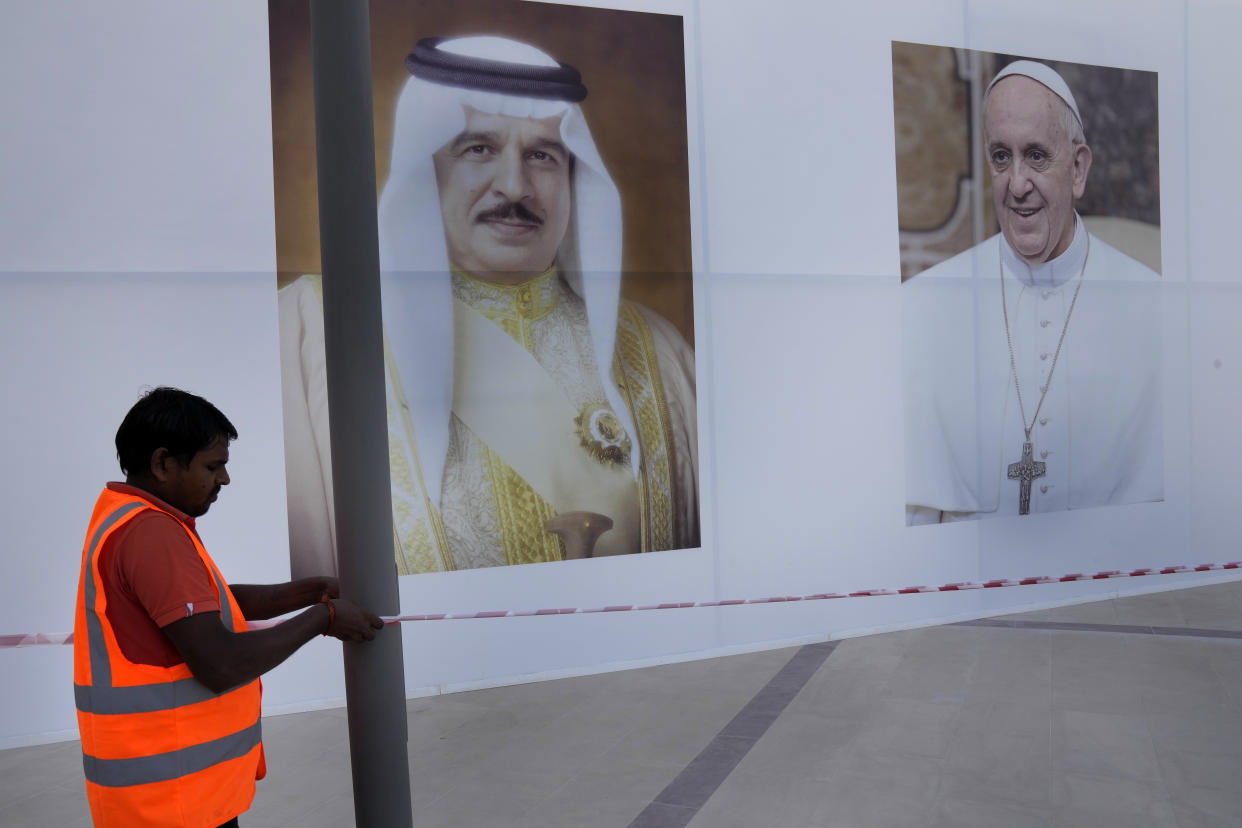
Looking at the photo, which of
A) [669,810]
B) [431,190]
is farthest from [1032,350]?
[669,810]

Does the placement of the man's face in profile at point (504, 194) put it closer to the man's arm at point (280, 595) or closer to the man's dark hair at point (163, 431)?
the man's arm at point (280, 595)

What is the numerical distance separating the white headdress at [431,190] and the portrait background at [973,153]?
262 centimetres

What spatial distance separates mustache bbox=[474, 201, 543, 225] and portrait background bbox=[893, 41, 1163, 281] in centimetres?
269

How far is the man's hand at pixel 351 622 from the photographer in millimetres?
2268

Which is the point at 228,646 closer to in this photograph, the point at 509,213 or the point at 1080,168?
the point at 509,213

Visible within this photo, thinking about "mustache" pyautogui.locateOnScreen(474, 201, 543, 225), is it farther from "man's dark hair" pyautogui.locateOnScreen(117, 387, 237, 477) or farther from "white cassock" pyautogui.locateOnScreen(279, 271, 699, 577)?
"man's dark hair" pyautogui.locateOnScreen(117, 387, 237, 477)

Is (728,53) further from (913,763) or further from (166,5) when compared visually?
(913,763)

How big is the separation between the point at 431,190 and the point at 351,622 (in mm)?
3715

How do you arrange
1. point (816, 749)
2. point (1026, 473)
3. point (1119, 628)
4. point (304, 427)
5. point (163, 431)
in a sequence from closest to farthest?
point (163, 431)
point (816, 749)
point (304, 427)
point (1119, 628)
point (1026, 473)

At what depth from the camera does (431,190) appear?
5.51 metres

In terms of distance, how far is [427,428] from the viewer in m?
5.53

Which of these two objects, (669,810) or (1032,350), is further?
(1032,350)

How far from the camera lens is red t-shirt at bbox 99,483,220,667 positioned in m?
1.91

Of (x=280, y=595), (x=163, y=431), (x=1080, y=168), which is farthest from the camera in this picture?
(x=1080, y=168)
